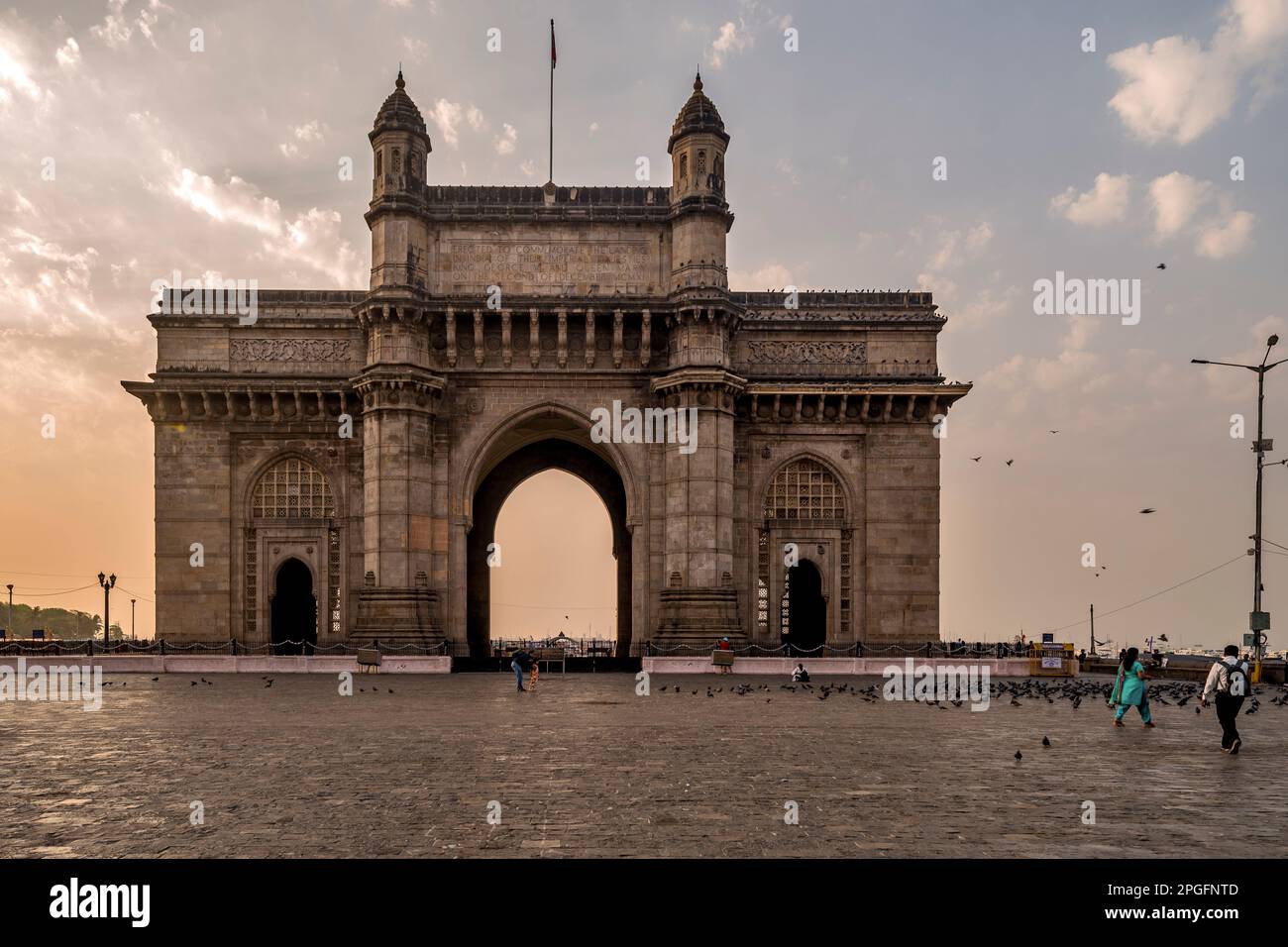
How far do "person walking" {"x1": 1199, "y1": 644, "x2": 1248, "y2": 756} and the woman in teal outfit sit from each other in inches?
78.5

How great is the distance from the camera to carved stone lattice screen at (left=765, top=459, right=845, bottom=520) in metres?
38.3

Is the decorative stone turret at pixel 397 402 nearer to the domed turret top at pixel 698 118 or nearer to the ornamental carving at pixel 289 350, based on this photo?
the ornamental carving at pixel 289 350

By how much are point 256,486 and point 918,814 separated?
111 ft

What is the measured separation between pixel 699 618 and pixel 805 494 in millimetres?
7123

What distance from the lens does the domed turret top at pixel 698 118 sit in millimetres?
36312

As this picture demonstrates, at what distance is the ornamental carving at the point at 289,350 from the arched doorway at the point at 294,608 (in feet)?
25.0

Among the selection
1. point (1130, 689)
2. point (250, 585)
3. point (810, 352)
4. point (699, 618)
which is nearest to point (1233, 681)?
point (1130, 689)

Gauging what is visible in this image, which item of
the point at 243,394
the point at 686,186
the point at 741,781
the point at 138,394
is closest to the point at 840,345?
the point at 686,186

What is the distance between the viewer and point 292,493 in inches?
1503

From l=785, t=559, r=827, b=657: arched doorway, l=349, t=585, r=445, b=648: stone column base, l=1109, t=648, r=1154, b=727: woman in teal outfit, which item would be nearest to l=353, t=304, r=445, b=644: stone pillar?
l=349, t=585, r=445, b=648: stone column base

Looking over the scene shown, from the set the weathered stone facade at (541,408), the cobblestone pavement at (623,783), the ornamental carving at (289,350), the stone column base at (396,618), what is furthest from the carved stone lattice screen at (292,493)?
the cobblestone pavement at (623,783)

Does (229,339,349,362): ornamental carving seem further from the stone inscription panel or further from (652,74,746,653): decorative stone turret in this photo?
(652,74,746,653): decorative stone turret
